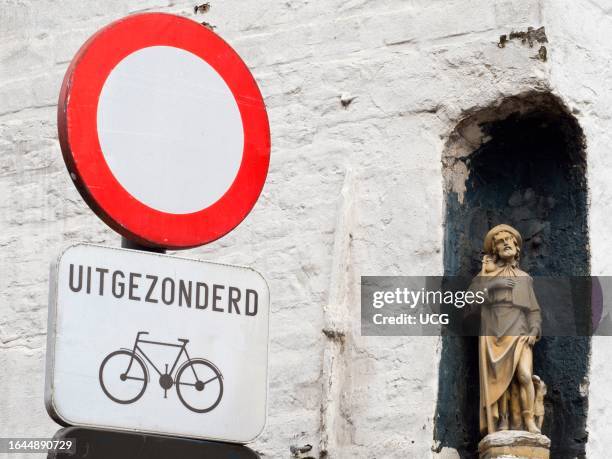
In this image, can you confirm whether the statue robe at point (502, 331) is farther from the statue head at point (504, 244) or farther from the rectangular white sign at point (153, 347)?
the rectangular white sign at point (153, 347)

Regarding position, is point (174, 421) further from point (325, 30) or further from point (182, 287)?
point (325, 30)

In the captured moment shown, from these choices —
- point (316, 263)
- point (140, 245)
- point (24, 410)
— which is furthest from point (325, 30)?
point (140, 245)

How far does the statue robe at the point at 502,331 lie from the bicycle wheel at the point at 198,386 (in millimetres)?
1669

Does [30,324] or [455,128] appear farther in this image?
[30,324]

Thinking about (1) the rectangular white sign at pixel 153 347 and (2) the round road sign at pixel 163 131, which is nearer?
(1) the rectangular white sign at pixel 153 347

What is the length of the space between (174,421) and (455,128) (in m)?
2.18

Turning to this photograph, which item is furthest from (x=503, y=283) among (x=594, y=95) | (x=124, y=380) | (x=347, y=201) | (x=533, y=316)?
(x=124, y=380)

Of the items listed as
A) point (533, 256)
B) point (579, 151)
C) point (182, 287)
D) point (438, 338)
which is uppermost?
point (579, 151)

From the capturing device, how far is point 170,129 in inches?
113

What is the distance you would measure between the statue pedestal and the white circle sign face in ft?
4.85

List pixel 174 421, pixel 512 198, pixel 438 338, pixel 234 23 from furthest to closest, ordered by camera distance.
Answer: pixel 234 23 → pixel 512 198 → pixel 438 338 → pixel 174 421

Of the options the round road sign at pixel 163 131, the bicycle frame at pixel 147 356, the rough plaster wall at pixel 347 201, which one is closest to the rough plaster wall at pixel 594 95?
the rough plaster wall at pixel 347 201

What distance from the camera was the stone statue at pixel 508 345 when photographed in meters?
4.16

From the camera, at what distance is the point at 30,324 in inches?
193
